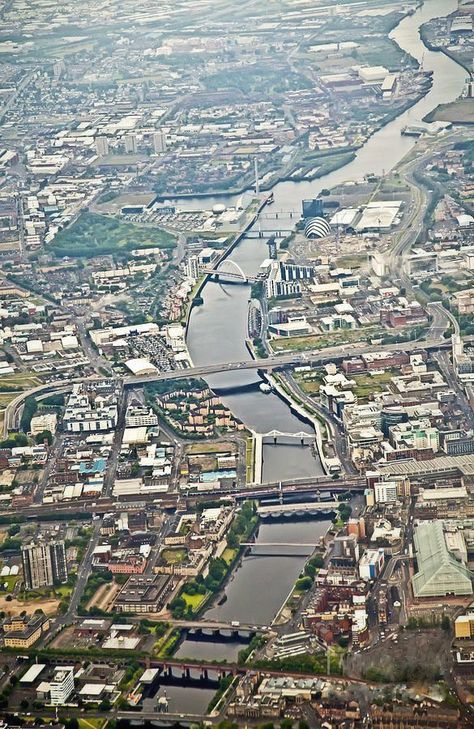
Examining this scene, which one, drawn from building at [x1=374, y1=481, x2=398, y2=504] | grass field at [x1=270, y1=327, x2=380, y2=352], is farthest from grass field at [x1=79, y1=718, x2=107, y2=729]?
grass field at [x1=270, y1=327, x2=380, y2=352]

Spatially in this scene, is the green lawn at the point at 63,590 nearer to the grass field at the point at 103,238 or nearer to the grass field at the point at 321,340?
the grass field at the point at 321,340

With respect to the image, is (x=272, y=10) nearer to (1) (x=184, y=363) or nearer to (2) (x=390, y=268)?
(2) (x=390, y=268)

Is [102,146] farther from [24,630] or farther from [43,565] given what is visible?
[24,630]

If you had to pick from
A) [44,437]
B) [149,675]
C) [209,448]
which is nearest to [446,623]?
[149,675]

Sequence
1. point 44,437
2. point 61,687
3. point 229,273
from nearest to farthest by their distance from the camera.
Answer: point 61,687, point 44,437, point 229,273

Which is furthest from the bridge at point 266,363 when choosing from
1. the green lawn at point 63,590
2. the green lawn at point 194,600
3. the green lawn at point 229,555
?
the green lawn at point 194,600

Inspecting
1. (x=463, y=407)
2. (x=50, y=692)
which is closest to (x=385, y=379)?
(x=463, y=407)

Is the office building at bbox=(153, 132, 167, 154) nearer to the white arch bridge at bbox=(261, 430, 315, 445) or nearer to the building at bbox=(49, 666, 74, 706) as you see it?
the white arch bridge at bbox=(261, 430, 315, 445)
